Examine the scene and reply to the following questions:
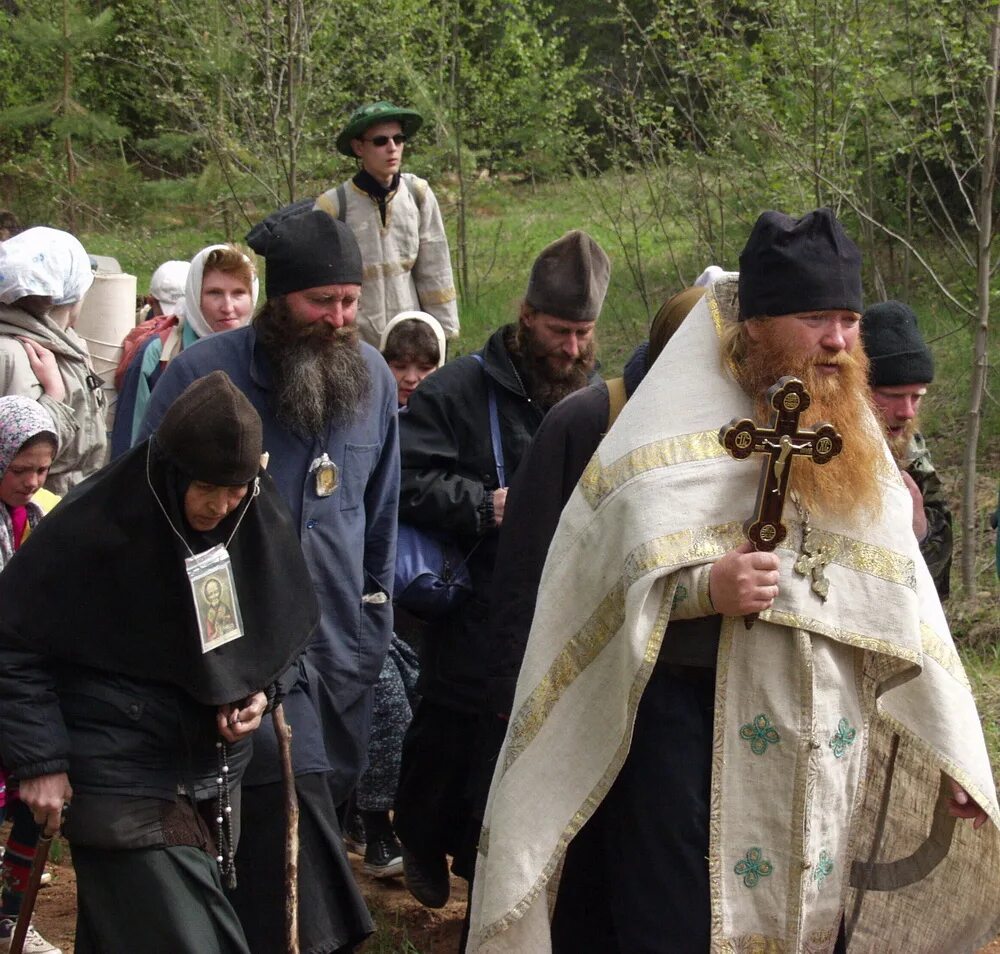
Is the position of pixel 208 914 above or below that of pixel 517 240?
below

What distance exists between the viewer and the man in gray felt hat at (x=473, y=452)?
4891 millimetres

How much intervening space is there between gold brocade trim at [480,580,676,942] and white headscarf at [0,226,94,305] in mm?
3319

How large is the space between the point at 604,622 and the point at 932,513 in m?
1.79

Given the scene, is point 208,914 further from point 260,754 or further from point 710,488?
point 710,488

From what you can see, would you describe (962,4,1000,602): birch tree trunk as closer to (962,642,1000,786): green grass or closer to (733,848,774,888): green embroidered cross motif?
(962,642,1000,786): green grass

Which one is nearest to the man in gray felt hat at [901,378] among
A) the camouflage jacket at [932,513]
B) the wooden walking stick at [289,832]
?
the camouflage jacket at [932,513]

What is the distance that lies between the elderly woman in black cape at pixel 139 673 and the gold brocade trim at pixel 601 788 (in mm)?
696

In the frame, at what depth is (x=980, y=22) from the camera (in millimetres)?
8766

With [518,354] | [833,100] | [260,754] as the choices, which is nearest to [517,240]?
[833,100]

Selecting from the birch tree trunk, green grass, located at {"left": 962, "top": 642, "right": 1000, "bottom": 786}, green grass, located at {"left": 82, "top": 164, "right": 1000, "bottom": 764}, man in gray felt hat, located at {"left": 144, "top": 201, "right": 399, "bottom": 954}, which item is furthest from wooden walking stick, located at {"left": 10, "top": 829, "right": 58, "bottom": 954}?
the birch tree trunk

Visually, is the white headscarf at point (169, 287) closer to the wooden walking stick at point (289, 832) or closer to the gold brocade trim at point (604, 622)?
the wooden walking stick at point (289, 832)

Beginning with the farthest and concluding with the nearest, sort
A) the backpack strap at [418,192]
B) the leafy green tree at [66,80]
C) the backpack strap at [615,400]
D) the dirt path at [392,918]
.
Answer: the leafy green tree at [66,80]
the backpack strap at [418,192]
the dirt path at [392,918]
the backpack strap at [615,400]

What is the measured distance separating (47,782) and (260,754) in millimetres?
665

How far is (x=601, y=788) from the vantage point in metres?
3.50
